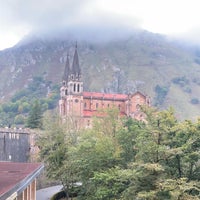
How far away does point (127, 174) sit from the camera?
20.7 m

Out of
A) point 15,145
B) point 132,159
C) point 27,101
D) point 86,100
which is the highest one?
point 27,101

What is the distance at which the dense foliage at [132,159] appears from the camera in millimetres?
19545

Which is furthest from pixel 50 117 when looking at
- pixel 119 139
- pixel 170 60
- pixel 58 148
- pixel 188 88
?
→ pixel 170 60

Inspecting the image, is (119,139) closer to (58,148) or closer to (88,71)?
(58,148)

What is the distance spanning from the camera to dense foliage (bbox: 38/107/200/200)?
19.5m

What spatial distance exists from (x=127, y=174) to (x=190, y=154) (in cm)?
353

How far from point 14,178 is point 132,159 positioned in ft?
55.1

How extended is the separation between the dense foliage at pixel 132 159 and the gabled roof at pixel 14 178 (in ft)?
22.6

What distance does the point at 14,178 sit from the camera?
11.4m

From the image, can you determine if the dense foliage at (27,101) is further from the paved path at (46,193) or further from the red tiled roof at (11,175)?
the red tiled roof at (11,175)

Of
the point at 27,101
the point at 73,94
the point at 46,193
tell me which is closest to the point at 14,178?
the point at 46,193

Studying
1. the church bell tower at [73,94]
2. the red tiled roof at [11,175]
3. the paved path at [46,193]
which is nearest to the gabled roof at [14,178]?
the red tiled roof at [11,175]

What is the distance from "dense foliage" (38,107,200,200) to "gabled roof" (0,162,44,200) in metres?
6.87

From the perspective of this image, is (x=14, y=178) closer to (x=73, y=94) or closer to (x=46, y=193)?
(x=46, y=193)
